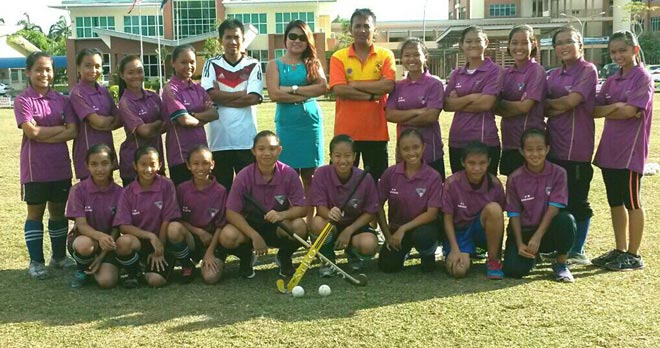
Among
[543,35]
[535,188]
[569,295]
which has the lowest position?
[569,295]

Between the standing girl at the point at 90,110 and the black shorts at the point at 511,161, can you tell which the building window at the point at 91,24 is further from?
the black shorts at the point at 511,161

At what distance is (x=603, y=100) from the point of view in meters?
5.91

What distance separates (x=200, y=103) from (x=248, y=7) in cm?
5553

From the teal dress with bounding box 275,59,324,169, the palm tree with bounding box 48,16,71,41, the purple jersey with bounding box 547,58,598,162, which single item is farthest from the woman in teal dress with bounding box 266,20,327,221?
the palm tree with bounding box 48,16,71,41

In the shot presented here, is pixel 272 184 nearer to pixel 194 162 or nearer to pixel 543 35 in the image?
pixel 194 162

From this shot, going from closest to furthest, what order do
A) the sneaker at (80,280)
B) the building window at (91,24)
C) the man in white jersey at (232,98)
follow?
the sneaker at (80,280) < the man in white jersey at (232,98) < the building window at (91,24)

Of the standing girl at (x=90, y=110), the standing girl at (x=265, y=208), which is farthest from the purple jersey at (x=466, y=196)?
the standing girl at (x=90, y=110)

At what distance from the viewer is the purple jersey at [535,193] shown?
5637mm

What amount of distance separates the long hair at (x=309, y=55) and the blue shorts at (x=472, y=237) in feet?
6.42

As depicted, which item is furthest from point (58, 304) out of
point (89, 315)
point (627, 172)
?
point (627, 172)

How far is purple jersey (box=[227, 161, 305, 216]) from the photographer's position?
5.75 meters

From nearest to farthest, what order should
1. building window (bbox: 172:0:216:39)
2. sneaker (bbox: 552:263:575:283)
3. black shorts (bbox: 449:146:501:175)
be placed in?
sneaker (bbox: 552:263:575:283)
black shorts (bbox: 449:146:501:175)
building window (bbox: 172:0:216:39)

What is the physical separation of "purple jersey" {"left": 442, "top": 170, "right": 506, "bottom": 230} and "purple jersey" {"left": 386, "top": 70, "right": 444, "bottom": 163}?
1.61ft

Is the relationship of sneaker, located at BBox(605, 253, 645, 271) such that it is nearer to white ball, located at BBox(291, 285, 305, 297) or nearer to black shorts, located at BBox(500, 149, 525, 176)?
black shorts, located at BBox(500, 149, 525, 176)
